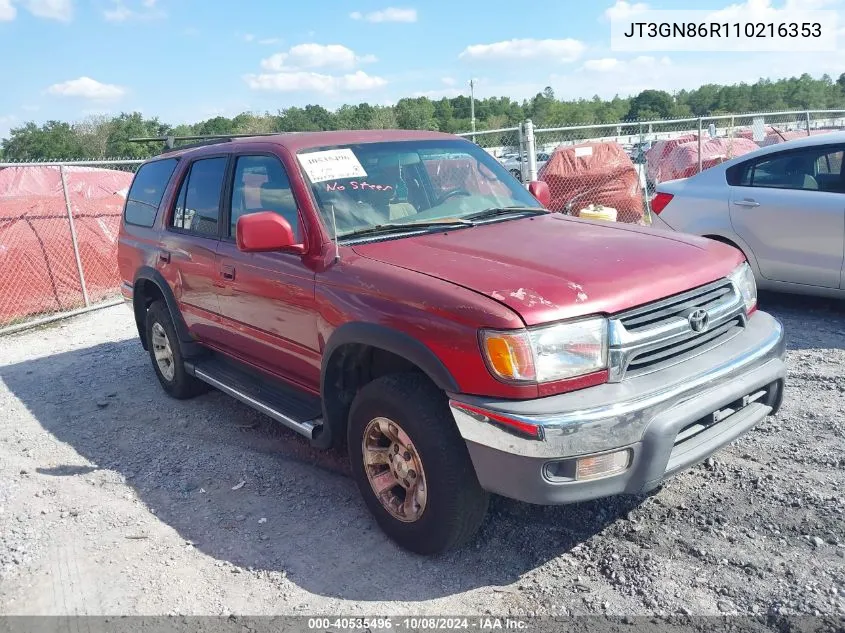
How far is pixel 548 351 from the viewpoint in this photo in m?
2.64

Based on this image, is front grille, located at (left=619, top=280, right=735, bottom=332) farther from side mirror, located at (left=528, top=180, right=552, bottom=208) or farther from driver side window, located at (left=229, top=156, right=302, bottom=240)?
driver side window, located at (left=229, top=156, right=302, bottom=240)

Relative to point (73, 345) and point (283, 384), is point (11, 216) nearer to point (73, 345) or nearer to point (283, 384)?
point (73, 345)

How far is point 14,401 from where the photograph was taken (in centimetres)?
592

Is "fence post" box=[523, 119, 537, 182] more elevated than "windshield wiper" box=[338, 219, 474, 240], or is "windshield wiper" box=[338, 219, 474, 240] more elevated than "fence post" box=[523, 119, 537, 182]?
"fence post" box=[523, 119, 537, 182]

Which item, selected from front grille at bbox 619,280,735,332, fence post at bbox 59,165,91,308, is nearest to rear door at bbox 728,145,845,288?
front grille at bbox 619,280,735,332

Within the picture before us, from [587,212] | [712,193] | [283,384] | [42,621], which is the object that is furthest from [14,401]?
[712,193]

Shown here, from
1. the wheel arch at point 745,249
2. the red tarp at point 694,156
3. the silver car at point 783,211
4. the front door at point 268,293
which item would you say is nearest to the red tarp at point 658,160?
the red tarp at point 694,156

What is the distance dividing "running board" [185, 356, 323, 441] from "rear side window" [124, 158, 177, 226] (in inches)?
52.7

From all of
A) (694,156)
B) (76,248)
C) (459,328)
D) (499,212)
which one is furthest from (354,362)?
(694,156)

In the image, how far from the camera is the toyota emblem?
2953mm

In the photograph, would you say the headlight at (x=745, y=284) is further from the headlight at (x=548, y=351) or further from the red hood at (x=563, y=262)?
the headlight at (x=548, y=351)

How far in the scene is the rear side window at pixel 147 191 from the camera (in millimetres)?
5389

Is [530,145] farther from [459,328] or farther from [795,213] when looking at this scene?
[459,328]

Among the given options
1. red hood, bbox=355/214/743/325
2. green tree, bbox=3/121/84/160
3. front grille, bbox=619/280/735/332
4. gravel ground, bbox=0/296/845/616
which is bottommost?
gravel ground, bbox=0/296/845/616
